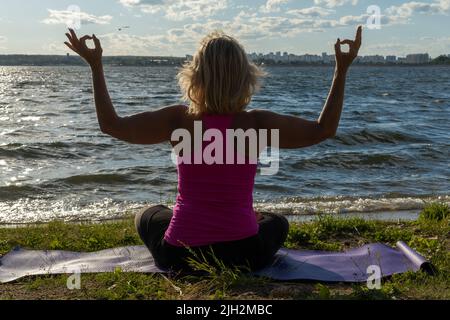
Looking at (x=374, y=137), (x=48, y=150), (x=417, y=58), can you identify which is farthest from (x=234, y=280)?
(x=417, y=58)

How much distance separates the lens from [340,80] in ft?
12.7

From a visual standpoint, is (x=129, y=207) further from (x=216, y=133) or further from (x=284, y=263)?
(x=216, y=133)

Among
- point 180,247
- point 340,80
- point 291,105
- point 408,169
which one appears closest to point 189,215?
point 180,247

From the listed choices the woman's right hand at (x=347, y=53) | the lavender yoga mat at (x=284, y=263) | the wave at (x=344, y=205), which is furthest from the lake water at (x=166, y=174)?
the woman's right hand at (x=347, y=53)

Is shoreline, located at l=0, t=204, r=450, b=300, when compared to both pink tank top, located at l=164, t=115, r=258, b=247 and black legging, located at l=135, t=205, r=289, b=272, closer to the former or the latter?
black legging, located at l=135, t=205, r=289, b=272

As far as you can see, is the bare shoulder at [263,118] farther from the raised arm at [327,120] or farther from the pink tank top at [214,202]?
the pink tank top at [214,202]

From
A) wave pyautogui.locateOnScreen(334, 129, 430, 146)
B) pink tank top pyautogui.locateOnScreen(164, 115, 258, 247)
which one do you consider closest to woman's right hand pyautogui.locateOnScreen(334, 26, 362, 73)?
pink tank top pyautogui.locateOnScreen(164, 115, 258, 247)

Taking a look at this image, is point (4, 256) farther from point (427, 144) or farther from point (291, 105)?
point (291, 105)

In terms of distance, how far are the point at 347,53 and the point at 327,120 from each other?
456 mm

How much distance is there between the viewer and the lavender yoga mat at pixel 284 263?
4609 mm

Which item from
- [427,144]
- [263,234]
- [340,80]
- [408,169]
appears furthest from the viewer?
[427,144]

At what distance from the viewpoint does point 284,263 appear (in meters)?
4.82

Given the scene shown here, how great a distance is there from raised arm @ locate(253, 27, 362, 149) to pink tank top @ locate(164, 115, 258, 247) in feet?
1.15

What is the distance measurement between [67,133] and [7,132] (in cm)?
186
